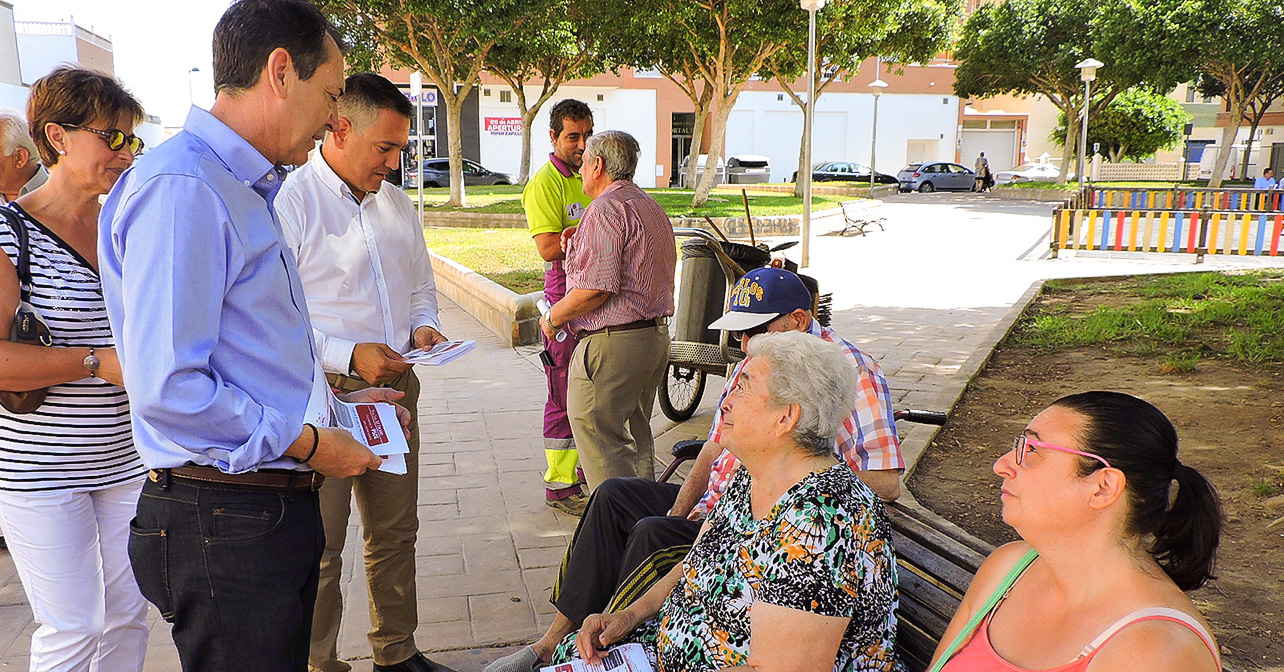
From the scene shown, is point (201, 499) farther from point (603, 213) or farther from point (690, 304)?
point (690, 304)

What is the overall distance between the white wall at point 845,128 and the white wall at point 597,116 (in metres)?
6.43

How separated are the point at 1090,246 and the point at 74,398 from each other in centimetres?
1670

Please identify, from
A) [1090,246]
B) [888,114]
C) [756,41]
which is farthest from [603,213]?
[888,114]

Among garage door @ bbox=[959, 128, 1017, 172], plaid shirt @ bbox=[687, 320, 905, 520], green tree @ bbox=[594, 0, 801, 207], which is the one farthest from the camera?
garage door @ bbox=[959, 128, 1017, 172]

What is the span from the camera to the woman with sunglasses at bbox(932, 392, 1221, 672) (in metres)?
1.66

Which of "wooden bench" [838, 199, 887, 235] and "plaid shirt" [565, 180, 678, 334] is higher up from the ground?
"plaid shirt" [565, 180, 678, 334]

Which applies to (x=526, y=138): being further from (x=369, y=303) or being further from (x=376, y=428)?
(x=376, y=428)

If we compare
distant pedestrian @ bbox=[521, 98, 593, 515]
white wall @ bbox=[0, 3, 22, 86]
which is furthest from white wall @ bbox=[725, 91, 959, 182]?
distant pedestrian @ bbox=[521, 98, 593, 515]

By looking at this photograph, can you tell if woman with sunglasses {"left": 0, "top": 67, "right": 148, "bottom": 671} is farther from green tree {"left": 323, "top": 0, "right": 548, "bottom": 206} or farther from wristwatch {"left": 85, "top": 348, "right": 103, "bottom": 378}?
green tree {"left": 323, "top": 0, "right": 548, "bottom": 206}

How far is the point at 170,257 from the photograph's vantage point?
174 cm

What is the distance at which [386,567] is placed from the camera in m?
3.23

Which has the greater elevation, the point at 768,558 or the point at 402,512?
the point at 768,558

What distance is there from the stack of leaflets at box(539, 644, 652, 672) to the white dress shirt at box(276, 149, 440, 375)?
1116mm

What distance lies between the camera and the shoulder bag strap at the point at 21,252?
233cm
